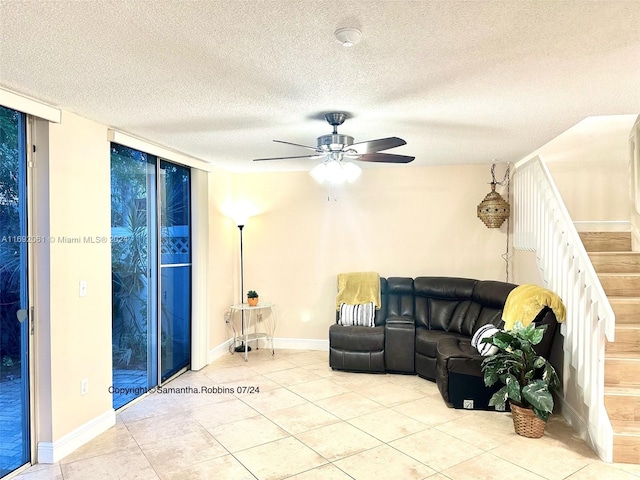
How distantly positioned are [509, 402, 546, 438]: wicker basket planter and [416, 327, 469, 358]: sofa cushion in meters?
1.25

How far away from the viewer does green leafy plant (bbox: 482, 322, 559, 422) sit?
309cm

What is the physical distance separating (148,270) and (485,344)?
3264 mm

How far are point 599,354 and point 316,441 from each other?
81.9 inches

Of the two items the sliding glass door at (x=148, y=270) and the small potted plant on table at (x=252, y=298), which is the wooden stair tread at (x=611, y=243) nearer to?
the small potted plant on table at (x=252, y=298)

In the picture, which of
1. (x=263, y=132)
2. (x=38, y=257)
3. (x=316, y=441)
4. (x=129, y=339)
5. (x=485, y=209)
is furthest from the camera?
(x=485, y=209)

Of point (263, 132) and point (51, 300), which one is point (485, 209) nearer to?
point (263, 132)

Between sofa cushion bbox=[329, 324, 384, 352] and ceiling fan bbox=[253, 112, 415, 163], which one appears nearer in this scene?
ceiling fan bbox=[253, 112, 415, 163]

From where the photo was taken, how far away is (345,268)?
18.6 feet

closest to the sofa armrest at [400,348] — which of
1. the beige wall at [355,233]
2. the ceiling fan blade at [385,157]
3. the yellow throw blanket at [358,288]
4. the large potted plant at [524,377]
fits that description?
the yellow throw blanket at [358,288]

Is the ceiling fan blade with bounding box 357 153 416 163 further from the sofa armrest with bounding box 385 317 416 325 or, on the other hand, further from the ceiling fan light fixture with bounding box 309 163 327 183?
the sofa armrest with bounding box 385 317 416 325

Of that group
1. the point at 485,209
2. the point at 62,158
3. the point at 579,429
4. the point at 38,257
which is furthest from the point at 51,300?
the point at 485,209

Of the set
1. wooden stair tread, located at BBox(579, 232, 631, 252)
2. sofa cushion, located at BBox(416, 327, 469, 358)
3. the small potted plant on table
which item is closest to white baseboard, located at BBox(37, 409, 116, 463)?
the small potted plant on table

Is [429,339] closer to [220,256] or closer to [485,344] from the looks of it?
[485,344]

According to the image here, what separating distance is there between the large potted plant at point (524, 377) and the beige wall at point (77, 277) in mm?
3101
